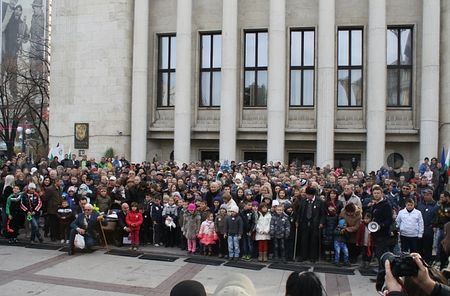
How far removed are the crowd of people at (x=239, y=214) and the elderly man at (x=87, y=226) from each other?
0.03m

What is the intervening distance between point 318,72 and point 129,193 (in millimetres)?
13980

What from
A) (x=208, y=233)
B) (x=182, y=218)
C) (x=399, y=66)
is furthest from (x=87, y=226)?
(x=399, y=66)

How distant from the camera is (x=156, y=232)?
14508 millimetres

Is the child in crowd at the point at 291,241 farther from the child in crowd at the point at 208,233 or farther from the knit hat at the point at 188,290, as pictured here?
the knit hat at the point at 188,290

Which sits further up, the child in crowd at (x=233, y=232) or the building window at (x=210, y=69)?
the building window at (x=210, y=69)

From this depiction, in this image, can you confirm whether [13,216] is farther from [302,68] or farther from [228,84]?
[302,68]

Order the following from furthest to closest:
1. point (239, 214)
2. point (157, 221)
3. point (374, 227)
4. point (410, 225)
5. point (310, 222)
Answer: point (157, 221) → point (239, 214) → point (310, 222) → point (410, 225) → point (374, 227)

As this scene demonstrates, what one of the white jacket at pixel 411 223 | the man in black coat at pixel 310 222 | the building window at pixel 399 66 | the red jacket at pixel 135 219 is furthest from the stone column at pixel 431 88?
the red jacket at pixel 135 219

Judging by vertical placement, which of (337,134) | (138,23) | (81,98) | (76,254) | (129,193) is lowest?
(76,254)

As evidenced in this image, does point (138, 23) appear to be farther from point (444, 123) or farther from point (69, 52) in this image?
point (444, 123)

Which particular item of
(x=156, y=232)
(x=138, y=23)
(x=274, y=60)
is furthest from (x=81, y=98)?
(x=156, y=232)

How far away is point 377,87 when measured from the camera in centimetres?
2461

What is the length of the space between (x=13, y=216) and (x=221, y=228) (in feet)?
21.6

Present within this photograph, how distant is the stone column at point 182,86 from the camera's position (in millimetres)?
26656
